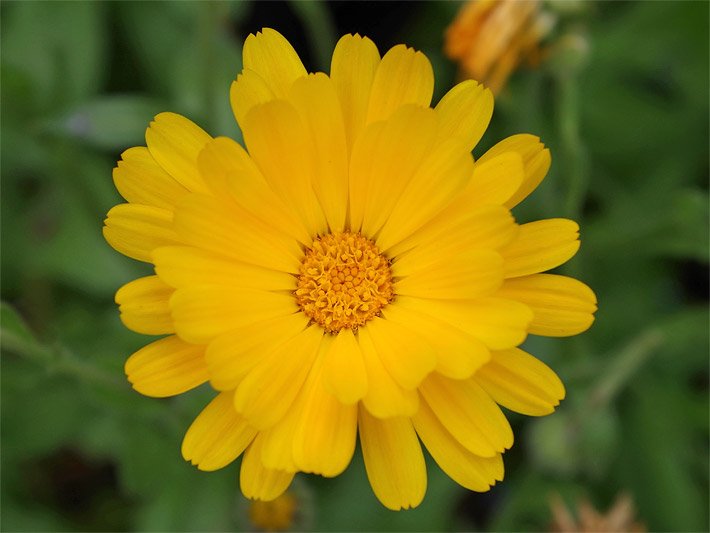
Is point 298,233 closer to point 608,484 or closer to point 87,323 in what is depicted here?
point 87,323

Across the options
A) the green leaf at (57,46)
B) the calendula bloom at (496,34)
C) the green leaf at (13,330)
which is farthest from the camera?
the green leaf at (57,46)

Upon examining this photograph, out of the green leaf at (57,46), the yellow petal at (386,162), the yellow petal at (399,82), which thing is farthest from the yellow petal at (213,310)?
the green leaf at (57,46)

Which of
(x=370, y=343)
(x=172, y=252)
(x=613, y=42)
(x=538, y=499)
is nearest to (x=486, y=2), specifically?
(x=613, y=42)

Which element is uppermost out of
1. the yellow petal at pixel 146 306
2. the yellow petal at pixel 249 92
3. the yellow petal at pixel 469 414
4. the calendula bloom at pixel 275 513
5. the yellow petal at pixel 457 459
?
the yellow petal at pixel 249 92

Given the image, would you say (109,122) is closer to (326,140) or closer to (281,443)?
(326,140)

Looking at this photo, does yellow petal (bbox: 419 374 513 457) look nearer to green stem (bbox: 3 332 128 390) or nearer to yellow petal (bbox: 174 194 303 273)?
yellow petal (bbox: 174 194 303 273)

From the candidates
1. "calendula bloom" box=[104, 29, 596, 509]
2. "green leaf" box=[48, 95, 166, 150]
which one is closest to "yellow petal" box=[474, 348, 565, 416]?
"calendula bloom" box=[104, 29, 596, 509]

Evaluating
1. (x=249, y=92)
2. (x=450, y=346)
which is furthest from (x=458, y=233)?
(x=249, y=92)

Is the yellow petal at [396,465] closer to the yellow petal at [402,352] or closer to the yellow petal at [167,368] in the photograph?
the yellow petal at [402,352]
